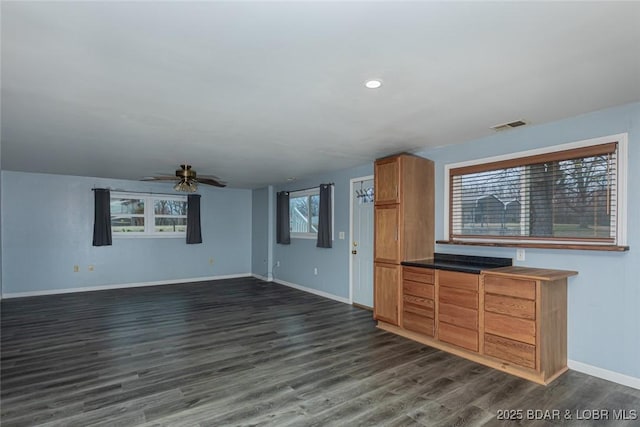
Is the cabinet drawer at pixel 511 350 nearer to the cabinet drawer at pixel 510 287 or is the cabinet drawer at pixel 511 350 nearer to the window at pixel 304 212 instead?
the cabinet drawer at pixel 510 287

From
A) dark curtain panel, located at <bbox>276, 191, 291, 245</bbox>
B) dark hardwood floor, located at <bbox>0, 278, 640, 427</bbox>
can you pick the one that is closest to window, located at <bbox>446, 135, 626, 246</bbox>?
dark hardwood floor, located at <bbox>0, 278, 640, 427</bbox>

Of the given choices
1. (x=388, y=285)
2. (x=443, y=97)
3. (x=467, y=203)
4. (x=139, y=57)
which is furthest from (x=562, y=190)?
(x=139, y=57)

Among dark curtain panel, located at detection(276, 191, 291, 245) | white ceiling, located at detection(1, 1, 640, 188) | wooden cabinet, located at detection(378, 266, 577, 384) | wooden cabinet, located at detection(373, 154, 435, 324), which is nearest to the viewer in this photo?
white ceiling, located at detection(1, 1, 640, 188)

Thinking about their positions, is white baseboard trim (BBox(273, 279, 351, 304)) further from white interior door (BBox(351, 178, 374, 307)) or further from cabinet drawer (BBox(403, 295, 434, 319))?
cabinet drawer (BBox(403, 295, 434, 319))

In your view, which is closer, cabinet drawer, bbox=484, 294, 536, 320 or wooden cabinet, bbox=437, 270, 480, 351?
cabinet drawer, bbox=484, 294, 536, 320

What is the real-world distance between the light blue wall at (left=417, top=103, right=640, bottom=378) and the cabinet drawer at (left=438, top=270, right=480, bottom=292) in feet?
2.08

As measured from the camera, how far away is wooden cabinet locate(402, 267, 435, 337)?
369 centimetres

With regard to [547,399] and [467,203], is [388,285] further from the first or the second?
[547,399]

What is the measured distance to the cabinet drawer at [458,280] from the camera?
3.27 meters

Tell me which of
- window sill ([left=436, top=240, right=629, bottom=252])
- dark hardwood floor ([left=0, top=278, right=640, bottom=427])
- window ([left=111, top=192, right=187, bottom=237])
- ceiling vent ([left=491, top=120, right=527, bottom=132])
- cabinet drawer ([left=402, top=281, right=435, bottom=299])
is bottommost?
dark hardwood floor ([left=0, top=278, right=640, bottom=427])

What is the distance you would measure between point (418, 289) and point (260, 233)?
5.17 m

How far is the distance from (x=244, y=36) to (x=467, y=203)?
322cm

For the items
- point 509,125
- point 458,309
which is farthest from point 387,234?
point 509,125

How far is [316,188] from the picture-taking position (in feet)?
21.6
